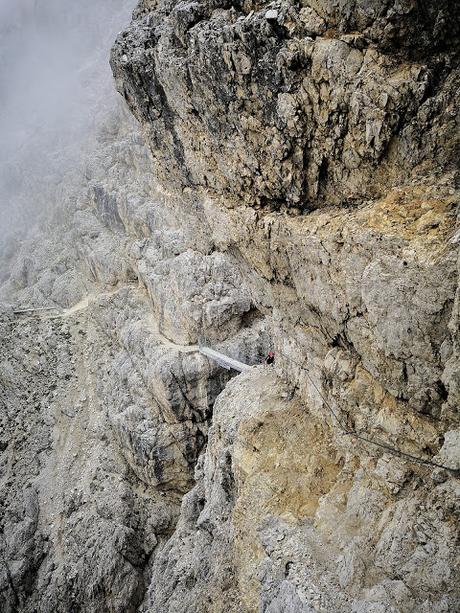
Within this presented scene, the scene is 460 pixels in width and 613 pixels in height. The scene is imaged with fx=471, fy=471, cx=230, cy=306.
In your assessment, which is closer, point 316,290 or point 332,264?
point 332,264

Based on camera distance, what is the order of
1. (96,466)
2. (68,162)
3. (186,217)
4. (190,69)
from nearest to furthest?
(190,69) < (186,217) < (96,466) < (68,162)

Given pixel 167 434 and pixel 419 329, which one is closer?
pixel 419 329

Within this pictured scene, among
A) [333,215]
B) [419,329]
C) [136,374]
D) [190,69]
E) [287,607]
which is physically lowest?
[136,374]

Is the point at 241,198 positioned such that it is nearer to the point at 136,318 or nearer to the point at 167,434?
the point at 167,434

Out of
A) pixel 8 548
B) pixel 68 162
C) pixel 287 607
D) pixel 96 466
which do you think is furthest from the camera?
pixel 68 162

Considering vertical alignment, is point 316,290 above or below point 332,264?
below

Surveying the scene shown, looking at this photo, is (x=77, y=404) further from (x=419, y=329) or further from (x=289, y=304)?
(x=419, y=329)

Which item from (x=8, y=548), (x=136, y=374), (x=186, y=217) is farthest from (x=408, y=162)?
(x=8, y=548)

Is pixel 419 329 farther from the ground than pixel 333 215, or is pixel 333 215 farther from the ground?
pixel 333 215

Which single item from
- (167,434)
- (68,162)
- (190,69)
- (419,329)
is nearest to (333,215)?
(419,329)
